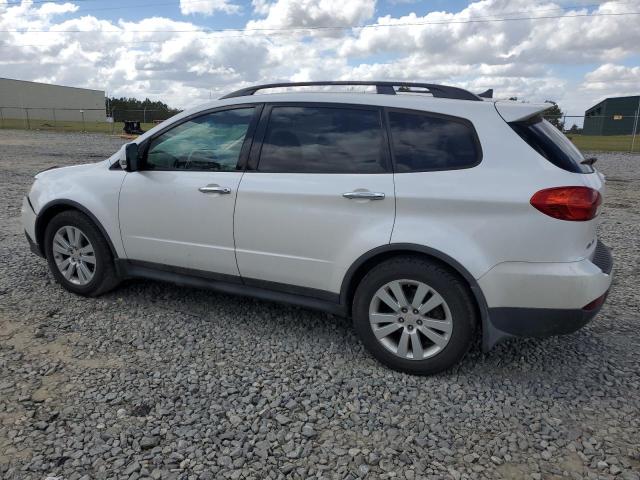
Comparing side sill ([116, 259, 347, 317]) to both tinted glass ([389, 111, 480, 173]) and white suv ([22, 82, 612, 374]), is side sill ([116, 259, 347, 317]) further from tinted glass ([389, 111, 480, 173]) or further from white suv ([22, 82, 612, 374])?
tinted glass ([389, 111, 480, 173])

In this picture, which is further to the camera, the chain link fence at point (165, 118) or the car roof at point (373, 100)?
the chain link fence at point (165, 118)

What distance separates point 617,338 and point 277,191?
276 cm

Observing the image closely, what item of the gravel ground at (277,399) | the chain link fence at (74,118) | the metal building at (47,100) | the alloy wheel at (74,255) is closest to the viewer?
the gravel ground at (277,399)

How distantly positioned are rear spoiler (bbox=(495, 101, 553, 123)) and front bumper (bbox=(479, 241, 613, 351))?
900 mm

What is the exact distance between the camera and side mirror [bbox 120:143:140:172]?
4.08 m

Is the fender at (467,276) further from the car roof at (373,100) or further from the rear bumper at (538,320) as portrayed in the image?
the car roof at (373,100)

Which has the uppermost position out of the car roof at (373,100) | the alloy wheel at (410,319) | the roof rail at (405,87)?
the roof rail at (405,87)

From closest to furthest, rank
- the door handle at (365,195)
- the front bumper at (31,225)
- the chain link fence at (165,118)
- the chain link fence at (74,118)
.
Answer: the door handle at (365,195) → the front bumper at (31,225) → the chain link fence at (165,118) → the chain link fence at (74,118)

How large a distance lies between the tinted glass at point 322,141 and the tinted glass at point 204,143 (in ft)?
0.86

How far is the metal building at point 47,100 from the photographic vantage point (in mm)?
60875

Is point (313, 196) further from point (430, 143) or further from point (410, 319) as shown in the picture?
point (410, 319)

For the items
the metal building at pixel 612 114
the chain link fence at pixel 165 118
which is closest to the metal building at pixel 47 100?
the chain link fence at pixel 165 118

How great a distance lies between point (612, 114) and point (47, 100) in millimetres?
70007

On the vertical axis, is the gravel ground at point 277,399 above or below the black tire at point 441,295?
below
